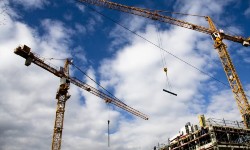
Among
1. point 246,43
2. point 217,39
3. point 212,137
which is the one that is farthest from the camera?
point 246,43

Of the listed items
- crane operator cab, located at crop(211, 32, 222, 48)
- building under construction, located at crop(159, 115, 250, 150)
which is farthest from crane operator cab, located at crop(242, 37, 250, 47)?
building under construction, located at crop(159, 115, 250, 150)

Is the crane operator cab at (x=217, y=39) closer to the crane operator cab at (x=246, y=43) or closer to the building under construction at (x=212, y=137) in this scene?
the crane operator cab at (x=246, y=43)

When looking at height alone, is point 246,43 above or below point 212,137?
above

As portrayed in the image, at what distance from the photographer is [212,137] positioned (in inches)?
1554

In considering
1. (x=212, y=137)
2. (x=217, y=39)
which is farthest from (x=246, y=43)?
(x=212, y=137)

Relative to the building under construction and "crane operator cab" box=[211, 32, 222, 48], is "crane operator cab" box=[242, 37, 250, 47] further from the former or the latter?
the building under construction

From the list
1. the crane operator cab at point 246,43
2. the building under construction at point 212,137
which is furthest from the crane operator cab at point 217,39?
the building under construction at point 212,137

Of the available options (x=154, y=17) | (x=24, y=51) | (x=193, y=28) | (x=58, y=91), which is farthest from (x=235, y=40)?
(x=24, y=51)

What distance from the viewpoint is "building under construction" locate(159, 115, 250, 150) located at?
39.8 metres

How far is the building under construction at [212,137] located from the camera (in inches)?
1567

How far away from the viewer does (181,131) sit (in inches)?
1852

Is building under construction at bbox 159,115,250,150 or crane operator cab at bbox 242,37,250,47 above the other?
crane operator cab at bbox 242,37,250,47

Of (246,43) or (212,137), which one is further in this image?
(246,43)

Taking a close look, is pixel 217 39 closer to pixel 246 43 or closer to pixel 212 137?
pixel 246 43
